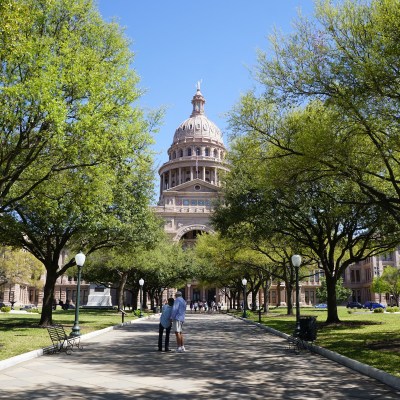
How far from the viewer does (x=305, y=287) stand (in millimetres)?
118438

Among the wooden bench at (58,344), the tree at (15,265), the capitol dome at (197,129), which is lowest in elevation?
the wooden bench at (58,344)

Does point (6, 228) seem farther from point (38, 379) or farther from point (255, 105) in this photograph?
point (38, 379)

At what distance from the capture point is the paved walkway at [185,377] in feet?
30.2

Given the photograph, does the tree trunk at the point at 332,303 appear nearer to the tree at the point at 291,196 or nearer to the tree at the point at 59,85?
the tree at the point at 291,196

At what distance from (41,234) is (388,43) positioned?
19.9m

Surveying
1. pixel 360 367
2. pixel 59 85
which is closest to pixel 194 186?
pixel 59 85

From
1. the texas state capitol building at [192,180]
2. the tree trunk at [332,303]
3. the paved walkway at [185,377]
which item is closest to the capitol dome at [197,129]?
the texas state capitol building at [192,180]

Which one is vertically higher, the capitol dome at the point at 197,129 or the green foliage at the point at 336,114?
the capitol dome at the point at 197,129

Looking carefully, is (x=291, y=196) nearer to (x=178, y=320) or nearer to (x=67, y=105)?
(x=178, y=320)

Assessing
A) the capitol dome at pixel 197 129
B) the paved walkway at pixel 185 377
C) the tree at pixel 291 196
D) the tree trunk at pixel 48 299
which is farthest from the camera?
the capitol dome at pixel 197 129

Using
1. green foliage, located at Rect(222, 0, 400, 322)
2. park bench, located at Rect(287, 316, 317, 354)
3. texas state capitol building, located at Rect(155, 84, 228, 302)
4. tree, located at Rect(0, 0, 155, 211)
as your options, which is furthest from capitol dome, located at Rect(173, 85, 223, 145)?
park bench, located at Rect(287, 316, 317, 354)

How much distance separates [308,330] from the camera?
1677 cm

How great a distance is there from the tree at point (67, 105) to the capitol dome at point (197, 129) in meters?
123

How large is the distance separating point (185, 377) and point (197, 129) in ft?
451
